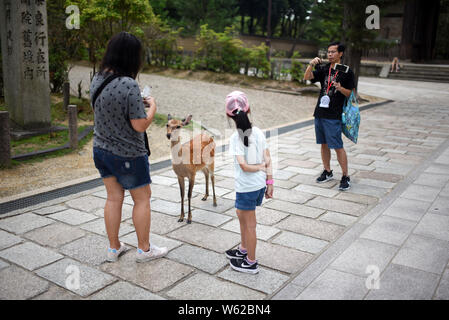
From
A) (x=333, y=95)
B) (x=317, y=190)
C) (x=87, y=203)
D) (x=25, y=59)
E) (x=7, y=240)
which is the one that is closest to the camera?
(x=7, y=240)

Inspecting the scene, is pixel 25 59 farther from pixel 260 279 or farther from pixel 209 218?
pixel 260 279

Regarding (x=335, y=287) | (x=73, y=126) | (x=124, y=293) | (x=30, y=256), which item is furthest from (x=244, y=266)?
(x=73, y=126)

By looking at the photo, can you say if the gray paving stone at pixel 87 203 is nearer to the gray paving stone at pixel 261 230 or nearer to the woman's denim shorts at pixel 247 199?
the gray paving stone at pixel 261 230

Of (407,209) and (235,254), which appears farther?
(407,209)

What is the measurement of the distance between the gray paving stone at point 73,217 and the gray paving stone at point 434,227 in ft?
11.2

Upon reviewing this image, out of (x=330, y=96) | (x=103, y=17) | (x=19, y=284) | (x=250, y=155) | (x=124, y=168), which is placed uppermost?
(x=103, y=17)

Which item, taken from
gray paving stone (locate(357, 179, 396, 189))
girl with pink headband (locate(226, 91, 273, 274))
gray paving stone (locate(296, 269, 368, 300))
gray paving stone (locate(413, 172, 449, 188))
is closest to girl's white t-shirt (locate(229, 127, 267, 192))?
girl with pink headband (locate(226, 91, 273, 274))

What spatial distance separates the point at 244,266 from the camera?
126 inches

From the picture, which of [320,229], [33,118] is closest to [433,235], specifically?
[320,229]

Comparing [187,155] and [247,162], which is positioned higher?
[247,162]

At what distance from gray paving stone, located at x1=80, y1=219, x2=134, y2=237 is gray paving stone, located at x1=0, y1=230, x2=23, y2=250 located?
599 millimetres

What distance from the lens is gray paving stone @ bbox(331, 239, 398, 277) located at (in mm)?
3301

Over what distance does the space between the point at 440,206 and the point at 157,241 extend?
3323 millimetres
